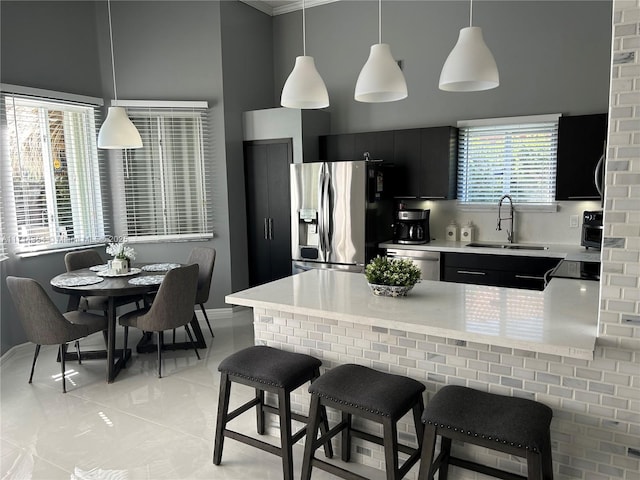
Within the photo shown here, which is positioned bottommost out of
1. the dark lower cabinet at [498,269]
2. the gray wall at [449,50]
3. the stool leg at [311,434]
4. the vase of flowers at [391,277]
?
the stool leg at [311,434]

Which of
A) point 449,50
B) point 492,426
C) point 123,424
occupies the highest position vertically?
point 449,50

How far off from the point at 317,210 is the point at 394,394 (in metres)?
3.00

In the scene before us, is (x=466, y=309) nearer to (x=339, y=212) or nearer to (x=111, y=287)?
(x=339, y=212)

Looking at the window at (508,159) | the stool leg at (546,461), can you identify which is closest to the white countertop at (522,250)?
the window at (508,159)

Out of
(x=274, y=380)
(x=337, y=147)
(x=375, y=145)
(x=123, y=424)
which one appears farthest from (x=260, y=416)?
(x=337, y=147)

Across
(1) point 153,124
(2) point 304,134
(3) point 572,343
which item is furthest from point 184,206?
(3) point 572,343

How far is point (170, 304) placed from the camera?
3.89 m

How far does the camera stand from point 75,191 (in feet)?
16.7

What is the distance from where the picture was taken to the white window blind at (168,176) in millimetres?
5285

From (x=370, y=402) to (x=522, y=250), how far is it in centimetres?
283

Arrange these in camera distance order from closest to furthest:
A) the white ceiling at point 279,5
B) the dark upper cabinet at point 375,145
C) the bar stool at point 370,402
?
1. the bar stool at point 370,402
2. the dark upper cabinet at point 375,145
3. the white ceiling at point 279,5

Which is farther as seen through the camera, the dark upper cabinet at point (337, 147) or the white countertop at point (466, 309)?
the dark upper cabinet at point (337, 147)

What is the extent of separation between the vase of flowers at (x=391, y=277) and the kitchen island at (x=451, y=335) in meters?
0.05

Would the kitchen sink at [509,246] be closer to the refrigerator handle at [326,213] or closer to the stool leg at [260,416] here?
the refrigerator handle at [326,213]
